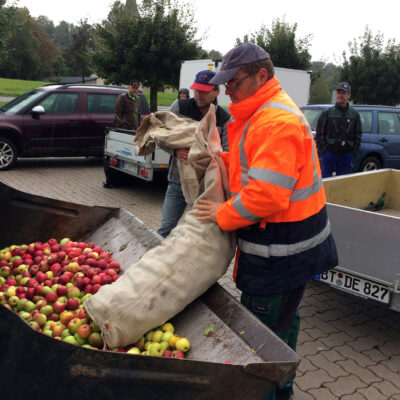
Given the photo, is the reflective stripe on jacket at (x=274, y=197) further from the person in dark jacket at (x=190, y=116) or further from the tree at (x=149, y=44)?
the tree at (x=149, y=44)

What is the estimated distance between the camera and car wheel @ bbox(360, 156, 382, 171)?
11.6 meters

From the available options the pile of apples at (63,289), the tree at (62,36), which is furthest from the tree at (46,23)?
the pile of apples at (63,289)

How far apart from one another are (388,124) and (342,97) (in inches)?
166

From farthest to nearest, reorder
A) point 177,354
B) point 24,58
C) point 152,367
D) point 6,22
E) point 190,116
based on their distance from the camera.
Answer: point 24,58 → point 6,22 → point 190,116 → point 177,354 → point 152,367

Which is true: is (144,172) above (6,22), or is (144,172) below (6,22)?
below

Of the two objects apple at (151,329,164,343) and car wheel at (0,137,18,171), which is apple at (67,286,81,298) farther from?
car wheel at (0,137,18,171)

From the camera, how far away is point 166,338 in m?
2.72

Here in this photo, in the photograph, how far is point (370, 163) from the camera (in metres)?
11.6

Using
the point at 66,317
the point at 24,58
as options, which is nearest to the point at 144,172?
the point at 66,317

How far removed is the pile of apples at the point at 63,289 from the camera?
2742 mm

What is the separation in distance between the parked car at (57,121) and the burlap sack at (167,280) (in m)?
8.67

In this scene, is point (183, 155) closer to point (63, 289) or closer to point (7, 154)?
point (63, 289)

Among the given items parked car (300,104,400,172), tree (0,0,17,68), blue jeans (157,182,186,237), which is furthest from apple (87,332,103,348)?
tree (0,0,17,68)

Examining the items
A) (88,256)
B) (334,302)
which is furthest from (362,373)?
(88,256)
